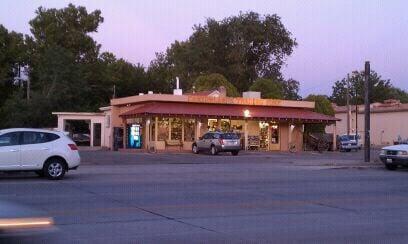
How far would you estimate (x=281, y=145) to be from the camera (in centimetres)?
5334

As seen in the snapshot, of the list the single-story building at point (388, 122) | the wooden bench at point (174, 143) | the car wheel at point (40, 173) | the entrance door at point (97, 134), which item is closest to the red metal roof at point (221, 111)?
the wooden bench at point (174, 143)

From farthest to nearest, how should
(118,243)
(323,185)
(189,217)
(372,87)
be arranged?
1. (372,87)
2. (323,185)
3. (189,217)
4. (118,243)

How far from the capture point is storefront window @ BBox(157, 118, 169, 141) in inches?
1884

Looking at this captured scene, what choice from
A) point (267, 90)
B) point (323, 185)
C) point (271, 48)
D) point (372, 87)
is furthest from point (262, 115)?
point (372, 87)

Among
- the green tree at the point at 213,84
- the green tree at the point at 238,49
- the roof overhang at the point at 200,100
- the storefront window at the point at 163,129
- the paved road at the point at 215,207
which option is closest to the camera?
the paved road at the point at 215,207

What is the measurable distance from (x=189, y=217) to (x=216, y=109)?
37.2m

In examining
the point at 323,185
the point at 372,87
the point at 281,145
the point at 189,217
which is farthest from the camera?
the point at 372,87

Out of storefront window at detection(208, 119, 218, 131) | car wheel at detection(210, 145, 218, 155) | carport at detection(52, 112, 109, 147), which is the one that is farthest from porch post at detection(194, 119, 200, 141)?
carport at detection(52, 112, 109, 147)

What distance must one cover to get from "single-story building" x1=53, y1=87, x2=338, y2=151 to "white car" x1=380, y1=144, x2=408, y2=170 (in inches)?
782

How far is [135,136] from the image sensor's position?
4881cm

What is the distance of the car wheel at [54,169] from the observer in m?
20.7

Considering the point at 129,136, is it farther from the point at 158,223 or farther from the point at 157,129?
the point at 158,223

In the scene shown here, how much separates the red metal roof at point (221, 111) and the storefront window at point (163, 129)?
3.81 ft

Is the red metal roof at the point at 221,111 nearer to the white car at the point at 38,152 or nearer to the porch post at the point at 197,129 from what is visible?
the porch post at the point at 197,129
